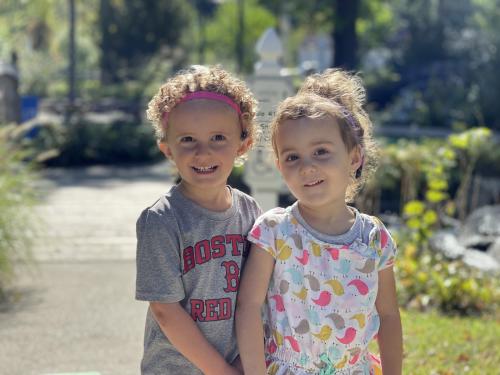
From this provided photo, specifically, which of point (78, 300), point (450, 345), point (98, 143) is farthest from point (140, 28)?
point (450, 345)

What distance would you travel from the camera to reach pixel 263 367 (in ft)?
7.12

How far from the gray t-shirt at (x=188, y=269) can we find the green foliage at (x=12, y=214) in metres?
3.93

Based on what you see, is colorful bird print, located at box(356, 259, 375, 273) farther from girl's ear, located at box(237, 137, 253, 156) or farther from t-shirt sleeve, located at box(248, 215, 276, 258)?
girl's ear, located at box(237, 137, 253, 156)

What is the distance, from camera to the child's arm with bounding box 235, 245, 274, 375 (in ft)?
7.12

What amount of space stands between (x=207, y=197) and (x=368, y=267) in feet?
1.63

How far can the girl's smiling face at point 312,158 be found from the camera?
2258mm

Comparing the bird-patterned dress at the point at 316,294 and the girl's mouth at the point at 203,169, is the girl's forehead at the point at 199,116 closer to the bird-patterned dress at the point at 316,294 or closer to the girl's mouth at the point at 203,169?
the girl's mouth at the point at 203,169

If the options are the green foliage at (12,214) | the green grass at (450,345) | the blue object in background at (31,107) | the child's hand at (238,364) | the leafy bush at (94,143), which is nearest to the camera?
the child's hand at (238,364)

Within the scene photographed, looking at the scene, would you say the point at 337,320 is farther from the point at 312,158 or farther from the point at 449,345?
the point at 449,345

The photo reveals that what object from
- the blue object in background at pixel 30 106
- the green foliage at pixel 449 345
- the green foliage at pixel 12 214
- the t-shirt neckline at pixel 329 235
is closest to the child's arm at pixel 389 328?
the t-shirt neckline at pixel 329 235

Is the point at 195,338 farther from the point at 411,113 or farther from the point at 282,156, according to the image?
the point at 411,113

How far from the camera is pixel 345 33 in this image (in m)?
19.7

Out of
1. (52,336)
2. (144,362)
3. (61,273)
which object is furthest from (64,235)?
(144,362)

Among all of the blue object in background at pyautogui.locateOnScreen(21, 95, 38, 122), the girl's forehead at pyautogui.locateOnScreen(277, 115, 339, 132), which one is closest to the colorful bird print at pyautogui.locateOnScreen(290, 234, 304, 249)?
the girl's forehead at pyautogui.locateOnScreen(277, 115, 339, 132)
